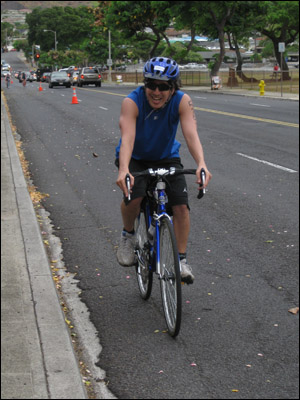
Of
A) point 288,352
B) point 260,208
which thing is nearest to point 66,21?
point 288,352

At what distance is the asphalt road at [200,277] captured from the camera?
7.11 m

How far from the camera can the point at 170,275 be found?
436 cm

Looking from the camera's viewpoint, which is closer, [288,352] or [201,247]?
[288,352]

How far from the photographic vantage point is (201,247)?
1235 cm

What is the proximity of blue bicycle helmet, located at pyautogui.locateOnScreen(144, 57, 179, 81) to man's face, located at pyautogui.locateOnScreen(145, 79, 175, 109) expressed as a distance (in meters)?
0.02

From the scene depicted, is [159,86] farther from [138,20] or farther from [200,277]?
[200,277]

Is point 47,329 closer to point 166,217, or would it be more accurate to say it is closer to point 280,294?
point 166,217

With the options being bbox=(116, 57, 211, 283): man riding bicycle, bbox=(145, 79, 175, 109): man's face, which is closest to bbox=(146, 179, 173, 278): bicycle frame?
bbox=(116, 57, 211, 283): man riding bicycle

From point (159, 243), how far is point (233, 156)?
62.0 ft

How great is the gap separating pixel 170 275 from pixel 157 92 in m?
2.56

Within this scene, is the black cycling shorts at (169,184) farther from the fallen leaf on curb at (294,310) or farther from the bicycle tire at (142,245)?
the fallen leaf on curb at (294,310)

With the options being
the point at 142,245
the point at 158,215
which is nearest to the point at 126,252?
the point at 158,215

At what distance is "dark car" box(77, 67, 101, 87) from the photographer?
2862mm

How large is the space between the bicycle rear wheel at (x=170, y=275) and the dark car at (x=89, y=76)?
3.43 ft
